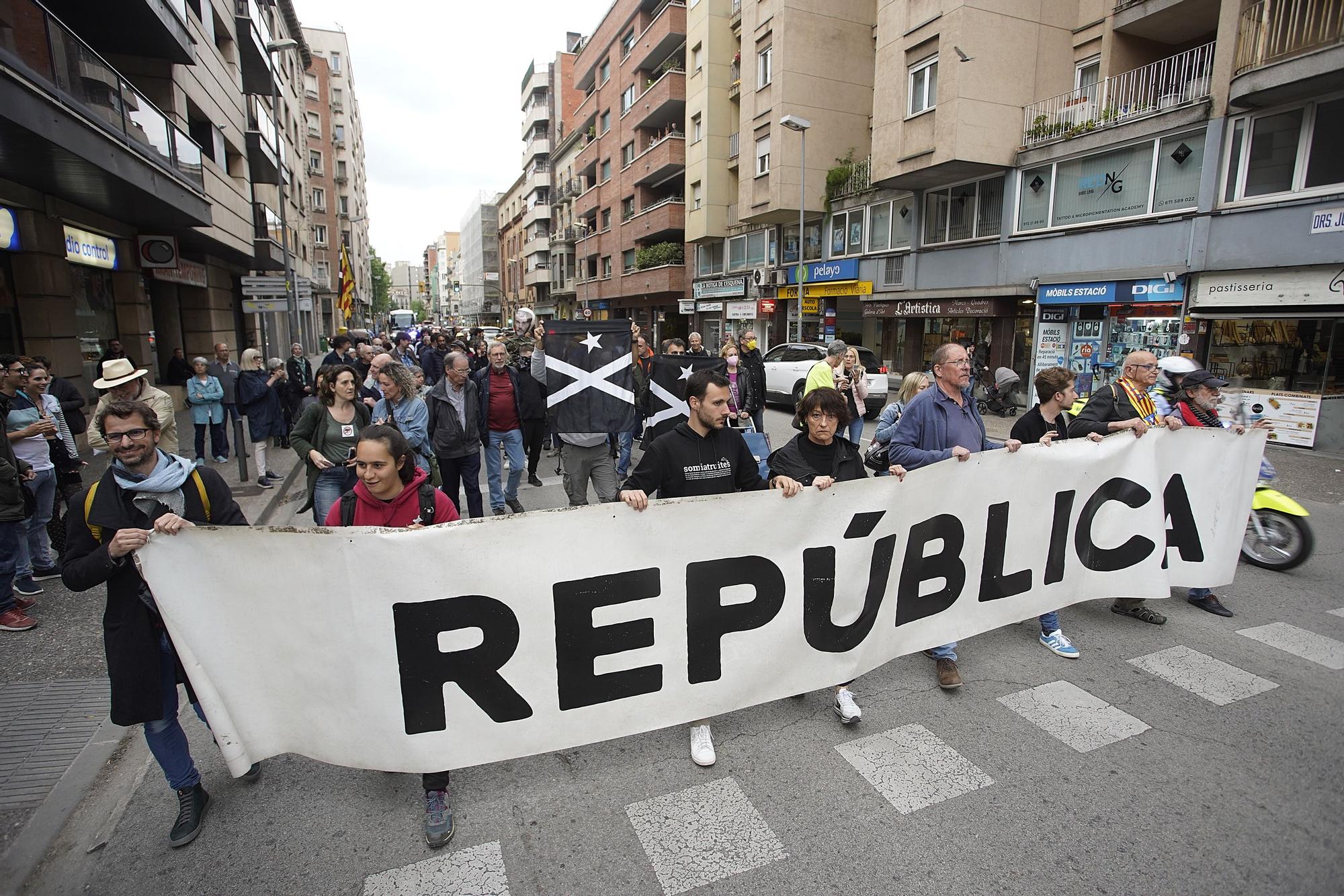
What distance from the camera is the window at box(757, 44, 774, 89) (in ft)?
88.3

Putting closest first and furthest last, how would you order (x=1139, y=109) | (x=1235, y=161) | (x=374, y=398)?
(x=374, y=398)
(x=1235, y=161)
(x=1139, y=109)

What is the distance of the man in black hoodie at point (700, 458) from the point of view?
140 inches

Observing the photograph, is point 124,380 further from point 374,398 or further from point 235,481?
point 235,481

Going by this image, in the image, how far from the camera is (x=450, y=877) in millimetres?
2656

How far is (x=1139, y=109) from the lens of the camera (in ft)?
53.0

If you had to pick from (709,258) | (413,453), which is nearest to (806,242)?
(709,258)

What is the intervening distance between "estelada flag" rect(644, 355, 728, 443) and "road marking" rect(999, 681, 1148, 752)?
4.41m

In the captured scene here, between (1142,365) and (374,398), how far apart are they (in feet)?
22.8

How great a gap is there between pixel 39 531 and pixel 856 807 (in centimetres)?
662

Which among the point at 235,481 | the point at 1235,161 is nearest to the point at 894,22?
the point at 1235,161

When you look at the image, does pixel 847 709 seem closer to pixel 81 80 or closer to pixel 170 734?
pixel 170 734

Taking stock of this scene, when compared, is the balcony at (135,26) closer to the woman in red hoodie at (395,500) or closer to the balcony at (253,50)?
the balcony at (253,50)

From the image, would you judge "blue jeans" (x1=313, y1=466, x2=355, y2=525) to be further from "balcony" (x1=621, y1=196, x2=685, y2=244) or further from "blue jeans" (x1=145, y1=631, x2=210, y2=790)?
"balcony" (x1=621, y1=196, x2=685, y2=244)

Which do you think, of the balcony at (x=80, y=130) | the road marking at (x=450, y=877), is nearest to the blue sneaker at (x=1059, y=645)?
the road marking at (x=450, y=877)
